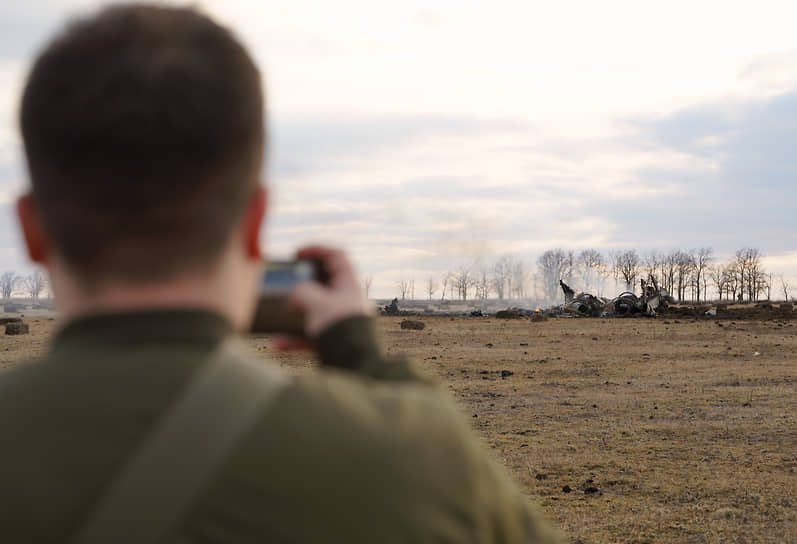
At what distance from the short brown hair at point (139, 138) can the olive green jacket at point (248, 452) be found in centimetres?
12

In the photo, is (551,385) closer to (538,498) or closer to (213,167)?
(538,498)

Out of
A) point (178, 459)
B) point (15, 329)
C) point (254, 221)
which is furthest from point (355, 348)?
point (15, 329)

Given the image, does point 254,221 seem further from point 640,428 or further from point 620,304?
point 620,304

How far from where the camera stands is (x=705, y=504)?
28.1 feet

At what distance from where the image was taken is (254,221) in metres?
1.30

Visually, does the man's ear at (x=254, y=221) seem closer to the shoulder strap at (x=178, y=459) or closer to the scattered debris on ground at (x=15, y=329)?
the shoulder strap at (x=178, y=459)

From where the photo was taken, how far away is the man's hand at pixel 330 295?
1378 millimetres

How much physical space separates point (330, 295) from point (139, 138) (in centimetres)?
43

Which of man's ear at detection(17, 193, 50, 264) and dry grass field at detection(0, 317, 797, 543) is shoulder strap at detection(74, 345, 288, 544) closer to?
man's ear at detection(17, 193, 50, 264)

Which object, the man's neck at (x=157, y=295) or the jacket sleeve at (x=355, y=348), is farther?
the jacket sleeve at (x=355, y=348)

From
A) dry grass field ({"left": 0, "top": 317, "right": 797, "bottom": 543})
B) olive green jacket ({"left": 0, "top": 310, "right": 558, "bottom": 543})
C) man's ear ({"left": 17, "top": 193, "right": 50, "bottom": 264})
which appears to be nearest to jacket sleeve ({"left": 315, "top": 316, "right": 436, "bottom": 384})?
olive green jacket ({"left": 0, "top": 310, "right": 558, "bottom": 543})

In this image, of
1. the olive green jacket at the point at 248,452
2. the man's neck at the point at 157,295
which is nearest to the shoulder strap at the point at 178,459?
the olive green jacket at the point at 248,452

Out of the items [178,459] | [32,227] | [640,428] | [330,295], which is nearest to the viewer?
[178,459]

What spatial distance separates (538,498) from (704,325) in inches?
1346
